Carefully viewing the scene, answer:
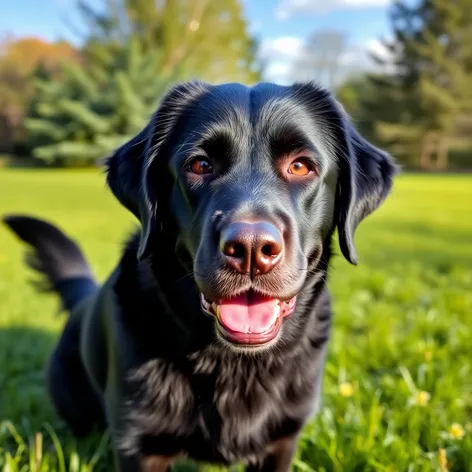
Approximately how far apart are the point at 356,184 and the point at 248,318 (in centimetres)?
67

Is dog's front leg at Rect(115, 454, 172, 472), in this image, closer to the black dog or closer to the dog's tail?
the black dog

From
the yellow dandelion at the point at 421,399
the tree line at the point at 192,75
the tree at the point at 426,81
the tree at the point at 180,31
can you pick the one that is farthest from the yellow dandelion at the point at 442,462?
the tree at the point at 426,81

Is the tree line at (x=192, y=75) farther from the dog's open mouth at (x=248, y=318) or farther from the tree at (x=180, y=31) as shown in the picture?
the dog's open mouth at (x=248, y=318)

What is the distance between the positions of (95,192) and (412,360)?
13057 millimetres

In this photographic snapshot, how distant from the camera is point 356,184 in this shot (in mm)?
1881

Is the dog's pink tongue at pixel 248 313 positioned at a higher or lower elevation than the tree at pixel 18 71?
lower

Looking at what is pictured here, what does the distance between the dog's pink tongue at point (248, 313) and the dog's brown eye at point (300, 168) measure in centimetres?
48

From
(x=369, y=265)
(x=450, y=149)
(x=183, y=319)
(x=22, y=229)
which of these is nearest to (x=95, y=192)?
(x=369, y=265)

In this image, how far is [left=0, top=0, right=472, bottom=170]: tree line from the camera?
2697 centimetres

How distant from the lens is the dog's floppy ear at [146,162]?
181cm

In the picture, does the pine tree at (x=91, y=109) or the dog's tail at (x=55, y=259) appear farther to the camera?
the pine tree at (x=91, y=109)

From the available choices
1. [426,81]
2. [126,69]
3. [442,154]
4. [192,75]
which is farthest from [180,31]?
[442,154]

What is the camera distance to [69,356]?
2.57 meters

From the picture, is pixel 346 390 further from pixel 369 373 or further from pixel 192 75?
pixel 192 75
